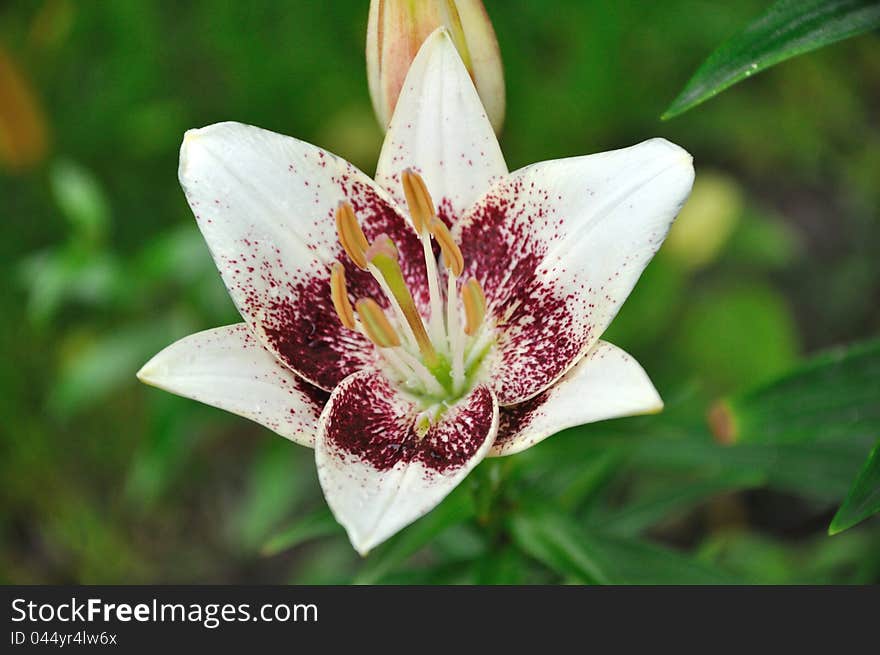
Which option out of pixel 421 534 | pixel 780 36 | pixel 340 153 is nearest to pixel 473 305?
pixel 421 534

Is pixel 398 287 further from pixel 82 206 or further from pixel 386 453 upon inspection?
pixel 82 206

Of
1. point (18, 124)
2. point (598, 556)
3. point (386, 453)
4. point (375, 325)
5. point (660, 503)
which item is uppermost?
point (18, 124)

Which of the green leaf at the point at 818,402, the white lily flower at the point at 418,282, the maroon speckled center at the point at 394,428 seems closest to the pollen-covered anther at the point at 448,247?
the white lily flower at the point at 418,282

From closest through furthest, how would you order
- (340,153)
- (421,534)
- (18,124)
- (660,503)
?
(421,534)
(660,503)
(18,124)
(340,153)

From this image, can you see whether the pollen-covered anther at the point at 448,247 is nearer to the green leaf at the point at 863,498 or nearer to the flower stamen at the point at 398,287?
the flower stamen at the point at 398,287

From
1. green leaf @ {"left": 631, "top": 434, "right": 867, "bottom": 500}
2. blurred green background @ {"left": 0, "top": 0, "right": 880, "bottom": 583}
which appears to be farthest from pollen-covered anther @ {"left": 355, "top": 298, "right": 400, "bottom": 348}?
blurred green background @ {"left": 0, "top": 0, "right": 880, "bottom": 583}
